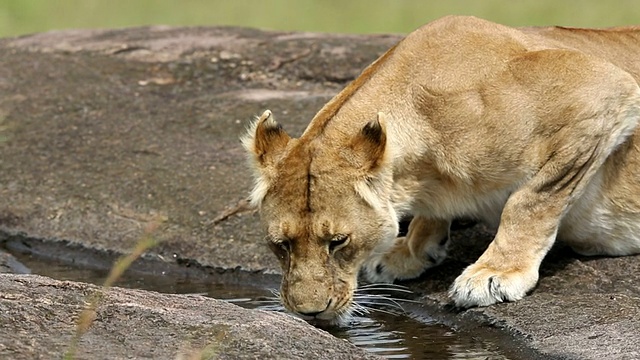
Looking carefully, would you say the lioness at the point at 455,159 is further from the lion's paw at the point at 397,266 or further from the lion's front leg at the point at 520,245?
the lion's paw at the point at 397,266

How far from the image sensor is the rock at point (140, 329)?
388cm

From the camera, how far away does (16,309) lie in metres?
4.07

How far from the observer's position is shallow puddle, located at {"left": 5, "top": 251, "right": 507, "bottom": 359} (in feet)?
17.1

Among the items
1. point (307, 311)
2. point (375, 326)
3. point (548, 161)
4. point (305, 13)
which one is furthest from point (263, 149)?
point (305, 13)

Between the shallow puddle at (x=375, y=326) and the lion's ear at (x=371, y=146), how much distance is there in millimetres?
682

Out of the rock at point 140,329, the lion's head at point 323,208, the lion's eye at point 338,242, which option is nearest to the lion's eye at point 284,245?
the lion's head at point 323,208

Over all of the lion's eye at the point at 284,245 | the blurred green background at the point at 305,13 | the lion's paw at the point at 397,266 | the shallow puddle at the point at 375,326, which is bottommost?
the shallow puddle at the point at 375,326

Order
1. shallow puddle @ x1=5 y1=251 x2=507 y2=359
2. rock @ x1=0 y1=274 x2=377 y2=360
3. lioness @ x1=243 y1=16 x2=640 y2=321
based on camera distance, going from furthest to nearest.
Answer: lioness @ x1=243 y1=16 x2=640 y2=321 < shallow puddle @ x1=5 y1=251 x2=507 y2=359 < rock @ x1=0 y1=274 x2=377 y2=360

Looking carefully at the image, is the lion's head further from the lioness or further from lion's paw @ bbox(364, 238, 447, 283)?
lion's paw @ bbox(364, 238, 447, 283)

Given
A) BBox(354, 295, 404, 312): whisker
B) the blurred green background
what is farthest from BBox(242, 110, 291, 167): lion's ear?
the blurred green background

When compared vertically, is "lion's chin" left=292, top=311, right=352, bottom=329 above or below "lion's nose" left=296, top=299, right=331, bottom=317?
below

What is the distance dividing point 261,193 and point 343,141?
403 mm

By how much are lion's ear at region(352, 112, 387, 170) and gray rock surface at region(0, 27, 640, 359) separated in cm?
76

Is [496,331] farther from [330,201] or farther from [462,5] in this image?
[462,5]
